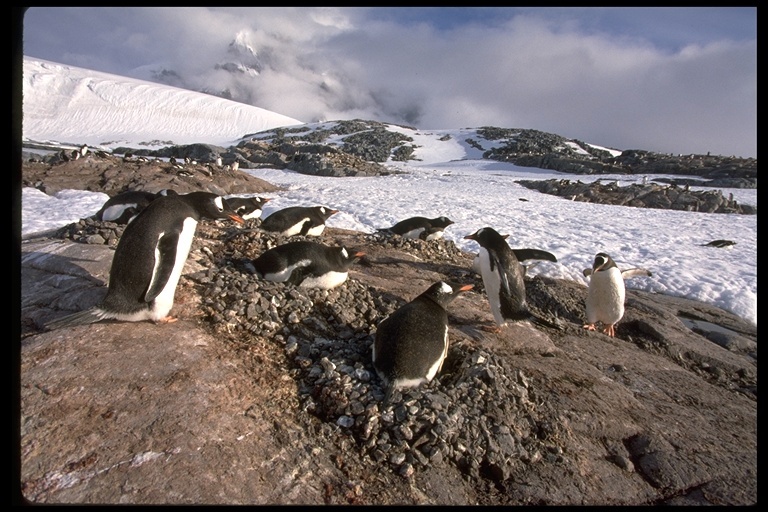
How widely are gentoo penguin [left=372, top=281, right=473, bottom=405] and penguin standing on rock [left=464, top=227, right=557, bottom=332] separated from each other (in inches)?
37.4

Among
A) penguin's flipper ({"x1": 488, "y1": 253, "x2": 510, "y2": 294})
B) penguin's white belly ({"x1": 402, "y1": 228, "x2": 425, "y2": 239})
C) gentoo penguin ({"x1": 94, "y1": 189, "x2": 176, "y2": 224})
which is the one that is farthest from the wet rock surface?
penguin's white belly ({"x1": 402, "y1": 228, "x2": 425, "y2": 239})

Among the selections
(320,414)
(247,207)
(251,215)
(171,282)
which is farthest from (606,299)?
(247,207)

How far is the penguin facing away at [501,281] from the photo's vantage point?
135 inches

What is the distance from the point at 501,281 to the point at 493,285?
9 cm

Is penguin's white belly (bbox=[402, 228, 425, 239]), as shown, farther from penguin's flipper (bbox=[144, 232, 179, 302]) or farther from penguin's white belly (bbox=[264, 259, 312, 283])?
penguin's flipper (bbox=[144, 232, 179, 302])

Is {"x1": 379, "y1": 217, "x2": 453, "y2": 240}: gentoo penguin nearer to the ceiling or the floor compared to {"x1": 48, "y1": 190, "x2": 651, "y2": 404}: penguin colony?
nearer to the ceiling

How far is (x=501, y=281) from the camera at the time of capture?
3584mm

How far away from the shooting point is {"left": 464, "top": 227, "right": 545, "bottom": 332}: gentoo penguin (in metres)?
3.44

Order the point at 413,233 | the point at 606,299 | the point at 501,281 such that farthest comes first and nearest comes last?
the point at 413,233, the point at 606,299, the point at 501,281

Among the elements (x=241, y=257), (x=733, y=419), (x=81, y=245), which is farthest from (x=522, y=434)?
(x=81, y=245)

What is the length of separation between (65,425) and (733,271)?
8220mm

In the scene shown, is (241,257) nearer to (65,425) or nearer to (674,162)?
(65,425)

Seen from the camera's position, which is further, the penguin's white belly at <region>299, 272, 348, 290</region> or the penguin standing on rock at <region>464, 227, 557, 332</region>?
the penguin standing on rock at <region>464, 227, 557, 332</region>

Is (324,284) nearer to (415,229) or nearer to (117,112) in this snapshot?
(415,229)
